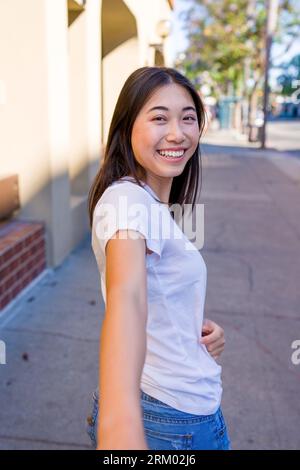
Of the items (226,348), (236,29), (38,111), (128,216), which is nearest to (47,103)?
(38,111)

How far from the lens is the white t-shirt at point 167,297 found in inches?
47.9

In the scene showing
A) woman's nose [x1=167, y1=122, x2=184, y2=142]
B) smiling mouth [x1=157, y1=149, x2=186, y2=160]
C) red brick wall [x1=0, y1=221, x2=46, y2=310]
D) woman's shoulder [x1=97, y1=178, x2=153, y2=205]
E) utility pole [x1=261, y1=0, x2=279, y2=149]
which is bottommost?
red brick wall [x1=0, y1=221, x2=46, y2=310]

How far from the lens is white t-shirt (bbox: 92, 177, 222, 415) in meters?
1.22

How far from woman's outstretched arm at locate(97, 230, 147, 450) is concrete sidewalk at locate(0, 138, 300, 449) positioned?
1806 millimetres

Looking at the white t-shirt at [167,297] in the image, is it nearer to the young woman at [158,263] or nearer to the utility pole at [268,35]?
the young woman at [158,263]

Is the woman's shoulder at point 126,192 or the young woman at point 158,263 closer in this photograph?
the young woman at point 158,263

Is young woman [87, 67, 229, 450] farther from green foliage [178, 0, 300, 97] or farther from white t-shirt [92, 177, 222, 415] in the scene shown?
green foliage [178, 0, 300, 97]

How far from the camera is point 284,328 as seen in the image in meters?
4.04

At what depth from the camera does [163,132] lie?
54.8 inches

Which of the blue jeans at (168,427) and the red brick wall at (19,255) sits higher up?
the blue jeans at (168,427)

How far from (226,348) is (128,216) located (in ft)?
9.00

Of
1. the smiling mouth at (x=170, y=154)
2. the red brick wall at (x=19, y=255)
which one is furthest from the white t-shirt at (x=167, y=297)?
the red brick wall at (x=19, y=255)

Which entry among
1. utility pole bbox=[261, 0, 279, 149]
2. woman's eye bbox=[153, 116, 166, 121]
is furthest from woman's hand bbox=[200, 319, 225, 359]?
utility pole bbox=[261, 0, 279, 149]

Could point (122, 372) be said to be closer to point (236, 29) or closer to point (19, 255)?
point (19, 255)
